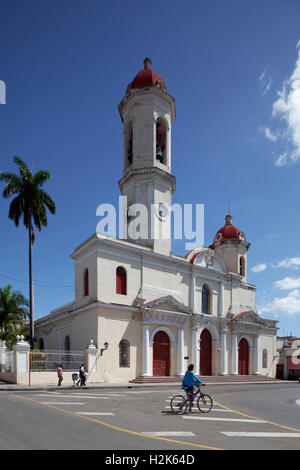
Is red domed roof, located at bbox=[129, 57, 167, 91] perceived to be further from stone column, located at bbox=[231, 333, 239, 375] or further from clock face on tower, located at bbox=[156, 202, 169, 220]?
stone column, located at bbox=[231, 333, 239, 375]

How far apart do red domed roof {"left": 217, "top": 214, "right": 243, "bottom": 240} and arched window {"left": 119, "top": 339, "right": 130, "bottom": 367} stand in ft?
62.9

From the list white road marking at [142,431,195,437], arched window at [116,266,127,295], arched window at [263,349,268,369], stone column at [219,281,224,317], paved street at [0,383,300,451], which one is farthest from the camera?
arched window at [263,349,268,369]

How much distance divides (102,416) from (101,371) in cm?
1544

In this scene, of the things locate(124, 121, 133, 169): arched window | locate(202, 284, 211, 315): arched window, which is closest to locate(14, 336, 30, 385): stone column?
locate(202, 284, 211, 315): arched window

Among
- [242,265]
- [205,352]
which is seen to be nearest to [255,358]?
[205,352]

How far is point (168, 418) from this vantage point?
10.8 meters

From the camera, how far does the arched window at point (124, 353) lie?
27411 mm

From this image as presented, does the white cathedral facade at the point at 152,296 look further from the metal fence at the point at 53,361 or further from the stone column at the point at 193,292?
the metal fence at the point at 53,361

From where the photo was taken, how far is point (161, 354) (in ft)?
98.1

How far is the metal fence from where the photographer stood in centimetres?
2294

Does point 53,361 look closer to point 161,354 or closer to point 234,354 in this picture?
point 161,354

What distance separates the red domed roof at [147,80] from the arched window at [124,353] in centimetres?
2128

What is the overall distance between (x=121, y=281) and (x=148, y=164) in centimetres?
1044
